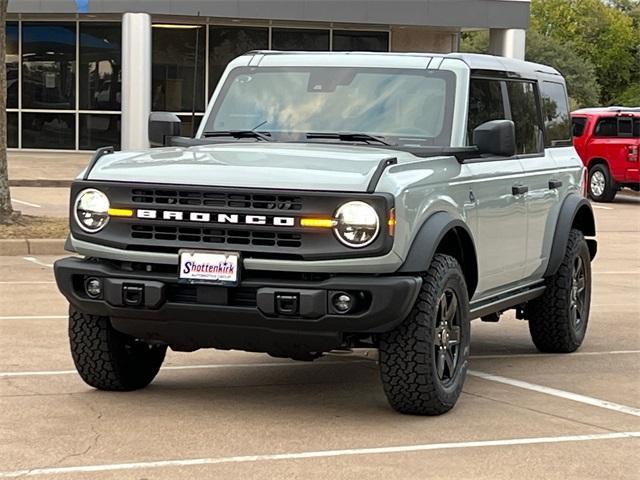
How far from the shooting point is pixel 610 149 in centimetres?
2722

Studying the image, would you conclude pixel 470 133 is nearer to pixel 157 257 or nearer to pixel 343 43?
pixel 157 257

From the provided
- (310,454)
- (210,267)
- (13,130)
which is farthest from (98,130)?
(310,454)

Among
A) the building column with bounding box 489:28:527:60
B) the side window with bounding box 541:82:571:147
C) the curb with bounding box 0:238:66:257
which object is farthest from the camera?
the building column with bounding box 489:28:527:60

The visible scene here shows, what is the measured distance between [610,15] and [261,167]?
11095 centimetres

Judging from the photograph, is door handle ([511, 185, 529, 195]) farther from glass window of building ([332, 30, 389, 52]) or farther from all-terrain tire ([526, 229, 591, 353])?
glass window of building ([332, 30, 389, 52])

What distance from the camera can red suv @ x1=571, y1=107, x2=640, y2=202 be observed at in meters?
26.9

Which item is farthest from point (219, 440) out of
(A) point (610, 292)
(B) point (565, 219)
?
(A) point (610, 292)

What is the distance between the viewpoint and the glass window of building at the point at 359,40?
33.7 meters

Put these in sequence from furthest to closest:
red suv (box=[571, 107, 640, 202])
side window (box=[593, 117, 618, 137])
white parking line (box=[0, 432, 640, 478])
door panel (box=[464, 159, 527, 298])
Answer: side window (box=[593, 117, 618, 137]) < red suv (box=[571, 107, 640, 202]) < door panel (box=[464, 159, 527, 298]) < white parking line (box=[0, 432, 640, 478])

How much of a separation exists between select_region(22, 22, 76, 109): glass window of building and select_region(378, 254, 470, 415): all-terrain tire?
27.1 meters

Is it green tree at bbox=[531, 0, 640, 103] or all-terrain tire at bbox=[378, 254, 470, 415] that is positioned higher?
green tree at bbox=[531, 0, 640, 103]

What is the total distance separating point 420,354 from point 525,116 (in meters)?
2.87

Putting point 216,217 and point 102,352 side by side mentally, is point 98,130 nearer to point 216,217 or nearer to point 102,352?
point 102,352

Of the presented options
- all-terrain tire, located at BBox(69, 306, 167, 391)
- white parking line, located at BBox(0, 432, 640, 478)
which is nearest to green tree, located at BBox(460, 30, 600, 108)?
all-terrain tire, located at BBox(69, 306, 167, 391)
